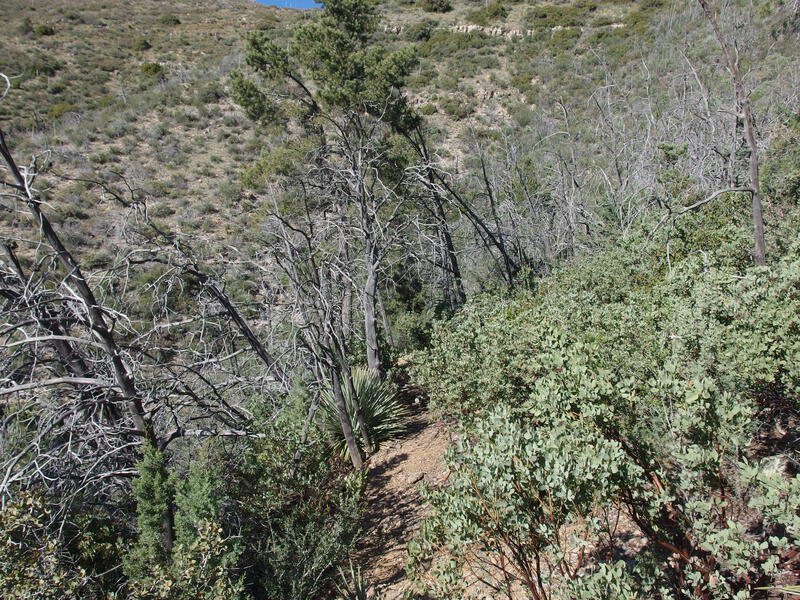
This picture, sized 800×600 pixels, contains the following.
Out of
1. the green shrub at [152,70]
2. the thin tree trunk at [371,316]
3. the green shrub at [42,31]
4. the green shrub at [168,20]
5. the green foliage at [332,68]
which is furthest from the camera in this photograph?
the green shrub at [168,20]

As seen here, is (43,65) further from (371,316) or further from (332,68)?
(371,316)

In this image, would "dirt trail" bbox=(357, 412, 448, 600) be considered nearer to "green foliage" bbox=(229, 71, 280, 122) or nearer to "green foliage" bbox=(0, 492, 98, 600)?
"green foliage" bbox=(0, 492, 98, 600)

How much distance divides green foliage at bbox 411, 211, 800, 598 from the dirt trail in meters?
1.21

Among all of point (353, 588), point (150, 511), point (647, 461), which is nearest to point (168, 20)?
point (150, 511)

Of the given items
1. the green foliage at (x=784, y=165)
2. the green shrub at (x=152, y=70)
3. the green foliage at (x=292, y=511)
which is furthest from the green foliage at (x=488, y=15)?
the green foliage at (x=292, y=511)

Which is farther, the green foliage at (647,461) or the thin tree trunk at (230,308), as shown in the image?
the thin tree trunk at (230,308)

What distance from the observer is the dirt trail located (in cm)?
450

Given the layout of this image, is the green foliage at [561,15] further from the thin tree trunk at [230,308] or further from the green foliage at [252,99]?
the thin tree trunk at [230,308]

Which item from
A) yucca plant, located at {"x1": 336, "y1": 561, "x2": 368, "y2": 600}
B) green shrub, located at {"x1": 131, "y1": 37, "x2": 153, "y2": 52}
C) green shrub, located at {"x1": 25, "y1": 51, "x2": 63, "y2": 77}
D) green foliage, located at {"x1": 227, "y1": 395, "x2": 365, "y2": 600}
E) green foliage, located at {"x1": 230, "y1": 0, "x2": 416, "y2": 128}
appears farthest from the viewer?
green shrub, located at {"x1": 131, "y1": 37, "x2": 153, "y2": 52}

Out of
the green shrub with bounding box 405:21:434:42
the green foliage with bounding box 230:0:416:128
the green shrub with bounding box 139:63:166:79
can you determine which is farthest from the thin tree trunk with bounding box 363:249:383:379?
the green shrub with bounding box 405:21:434:42

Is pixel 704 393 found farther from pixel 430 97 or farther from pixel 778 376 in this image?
pixel 430 97

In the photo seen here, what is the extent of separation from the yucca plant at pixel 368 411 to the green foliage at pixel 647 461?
326cm

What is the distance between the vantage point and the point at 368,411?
7.60m

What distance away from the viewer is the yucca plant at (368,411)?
719cm
